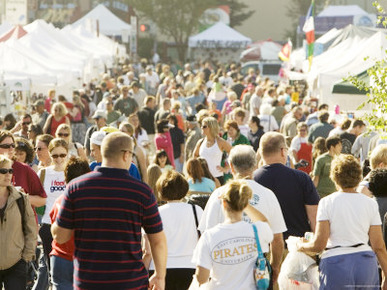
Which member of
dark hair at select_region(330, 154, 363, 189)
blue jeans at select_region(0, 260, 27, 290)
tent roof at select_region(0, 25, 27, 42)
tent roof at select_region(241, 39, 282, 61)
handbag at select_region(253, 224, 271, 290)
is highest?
tent roof at select_region(0, 25, 27, 42)

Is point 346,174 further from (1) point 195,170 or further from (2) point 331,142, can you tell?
(2) point 331,142

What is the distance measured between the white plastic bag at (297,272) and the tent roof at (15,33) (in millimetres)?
23546

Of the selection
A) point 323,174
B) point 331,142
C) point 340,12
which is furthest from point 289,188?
point 340,12

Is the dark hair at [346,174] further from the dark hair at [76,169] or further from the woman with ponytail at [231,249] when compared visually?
the dark hair at [76,169]

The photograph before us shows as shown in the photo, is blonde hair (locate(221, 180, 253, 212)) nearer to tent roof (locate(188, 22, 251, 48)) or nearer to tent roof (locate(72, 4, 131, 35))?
tent roof (locate(188, 22, 251, 48))

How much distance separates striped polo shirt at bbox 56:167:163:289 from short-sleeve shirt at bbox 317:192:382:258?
1.45 metres

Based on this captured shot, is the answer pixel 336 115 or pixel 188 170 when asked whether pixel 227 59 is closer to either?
pixel 336 115

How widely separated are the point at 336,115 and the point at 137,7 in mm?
55274

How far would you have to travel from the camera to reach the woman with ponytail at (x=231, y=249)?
224 inches

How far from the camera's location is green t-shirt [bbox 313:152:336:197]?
1191 cm

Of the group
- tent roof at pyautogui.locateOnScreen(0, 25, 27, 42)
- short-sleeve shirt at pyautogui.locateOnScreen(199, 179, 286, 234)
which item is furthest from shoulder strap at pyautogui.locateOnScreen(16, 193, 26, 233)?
tent roof at pyautogui.locateOnScreen(0, 25, 27, 42)

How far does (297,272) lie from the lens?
6.52m

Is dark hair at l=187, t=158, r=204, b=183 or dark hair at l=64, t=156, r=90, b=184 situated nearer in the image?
dark hair at l=64, t=156, r=90, b=184

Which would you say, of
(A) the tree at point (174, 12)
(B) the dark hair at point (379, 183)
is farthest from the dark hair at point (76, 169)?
(A) the tree at point (174, 12)
